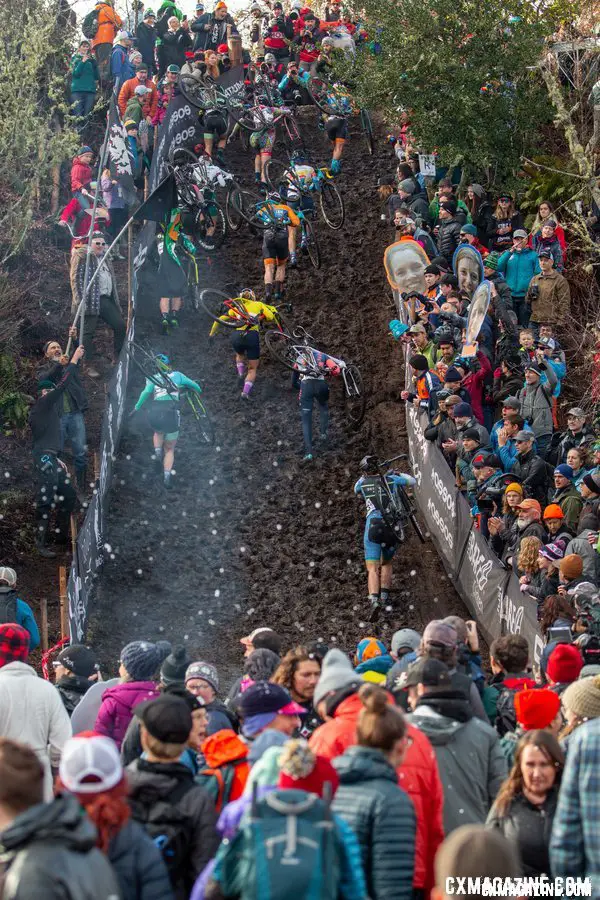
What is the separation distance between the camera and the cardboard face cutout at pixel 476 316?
17078 millimetres

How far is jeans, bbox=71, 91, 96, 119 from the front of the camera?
26.2m

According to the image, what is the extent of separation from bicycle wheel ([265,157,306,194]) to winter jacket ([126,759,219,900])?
17806 millimetres

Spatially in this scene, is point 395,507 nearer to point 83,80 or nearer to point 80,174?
point 80,174

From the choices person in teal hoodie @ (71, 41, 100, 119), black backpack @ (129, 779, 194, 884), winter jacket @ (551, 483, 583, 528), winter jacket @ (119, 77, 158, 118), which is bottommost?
black backpack @ (129, 779, 194, 884)

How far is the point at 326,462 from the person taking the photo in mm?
19469

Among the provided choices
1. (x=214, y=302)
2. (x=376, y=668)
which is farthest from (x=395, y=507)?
(x=376, y=668)

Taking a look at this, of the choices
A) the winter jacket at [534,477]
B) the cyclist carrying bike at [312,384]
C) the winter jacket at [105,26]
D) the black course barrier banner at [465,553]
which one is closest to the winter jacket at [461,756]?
the black course barrier banner at [465,553]

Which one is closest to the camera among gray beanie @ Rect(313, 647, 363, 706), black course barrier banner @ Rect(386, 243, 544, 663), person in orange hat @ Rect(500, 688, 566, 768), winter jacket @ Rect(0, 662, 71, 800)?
gray beanie @ Rect(313, 647, 363, 706)

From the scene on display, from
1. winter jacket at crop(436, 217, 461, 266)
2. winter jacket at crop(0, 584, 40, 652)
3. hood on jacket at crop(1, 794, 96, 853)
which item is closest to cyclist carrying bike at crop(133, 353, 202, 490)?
winter jacket at crop(436, 217, 461, 266)

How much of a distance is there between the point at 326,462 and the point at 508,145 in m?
7.63

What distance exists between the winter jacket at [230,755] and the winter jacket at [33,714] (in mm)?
1367

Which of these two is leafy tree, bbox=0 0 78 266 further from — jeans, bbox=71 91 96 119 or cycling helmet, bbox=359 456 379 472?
cycling helmet, bbox=359 456 379 472

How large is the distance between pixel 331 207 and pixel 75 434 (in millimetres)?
8375

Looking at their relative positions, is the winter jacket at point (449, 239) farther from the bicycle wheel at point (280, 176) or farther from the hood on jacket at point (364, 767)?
the hood on jacket at point (364, 767)
